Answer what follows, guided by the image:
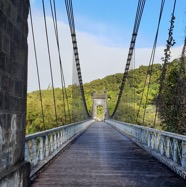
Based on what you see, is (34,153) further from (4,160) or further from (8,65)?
(8,65)

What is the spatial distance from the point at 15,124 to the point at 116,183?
1628 mm

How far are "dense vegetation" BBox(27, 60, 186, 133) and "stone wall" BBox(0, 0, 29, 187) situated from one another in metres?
4.30

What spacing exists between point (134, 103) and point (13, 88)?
1696 cm

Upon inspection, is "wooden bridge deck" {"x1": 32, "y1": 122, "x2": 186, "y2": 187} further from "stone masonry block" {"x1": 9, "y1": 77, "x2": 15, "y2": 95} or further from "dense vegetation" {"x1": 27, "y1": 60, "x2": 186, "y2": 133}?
"dense vegetation" {"x1": 27, "y1": 60, "x2": 186, "y2": 133}

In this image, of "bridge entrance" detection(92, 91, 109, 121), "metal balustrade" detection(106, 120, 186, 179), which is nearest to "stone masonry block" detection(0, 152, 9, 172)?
"metal balustrade" detection(106, 120, 186, 179)

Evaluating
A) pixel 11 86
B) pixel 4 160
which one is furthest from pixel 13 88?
pixel 4 160

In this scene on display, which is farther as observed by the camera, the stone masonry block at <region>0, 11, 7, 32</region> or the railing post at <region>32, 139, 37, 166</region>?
the railing post at <region>32, 139, 37, 166</region>

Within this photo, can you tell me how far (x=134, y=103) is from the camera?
2033 cm

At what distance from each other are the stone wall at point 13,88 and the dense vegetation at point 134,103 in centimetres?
430

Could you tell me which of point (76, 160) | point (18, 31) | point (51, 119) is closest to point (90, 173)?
point (76, 160)

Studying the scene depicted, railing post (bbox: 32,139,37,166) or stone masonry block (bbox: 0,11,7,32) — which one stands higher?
stone masonry block (bbox: 0,11,7,32)

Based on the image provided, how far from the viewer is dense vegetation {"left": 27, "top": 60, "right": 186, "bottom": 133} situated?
9.96 meters

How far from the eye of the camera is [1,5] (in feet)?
10.5

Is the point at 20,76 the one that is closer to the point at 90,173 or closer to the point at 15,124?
the point at 15,124
